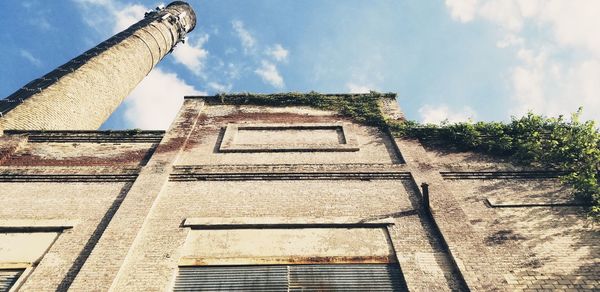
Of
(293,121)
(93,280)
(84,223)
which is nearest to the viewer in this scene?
(93,280)

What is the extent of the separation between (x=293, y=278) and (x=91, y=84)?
10.5 m

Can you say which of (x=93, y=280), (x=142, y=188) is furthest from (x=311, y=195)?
(x=93, y=280)

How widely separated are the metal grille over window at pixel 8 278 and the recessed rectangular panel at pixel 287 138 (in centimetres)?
399

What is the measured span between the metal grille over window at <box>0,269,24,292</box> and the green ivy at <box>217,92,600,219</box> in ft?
23.4

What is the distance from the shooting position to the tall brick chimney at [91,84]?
10.1 m

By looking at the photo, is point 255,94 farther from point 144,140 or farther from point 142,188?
point 142,188

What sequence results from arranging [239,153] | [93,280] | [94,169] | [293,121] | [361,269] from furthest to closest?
[293,121] → [239,153] → [94,169] → [361,269] → [93,280]

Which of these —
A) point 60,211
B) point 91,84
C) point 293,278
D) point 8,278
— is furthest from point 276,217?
point 91,84

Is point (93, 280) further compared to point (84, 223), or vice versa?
point (84, 223)

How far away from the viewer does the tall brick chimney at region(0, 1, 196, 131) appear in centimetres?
1010

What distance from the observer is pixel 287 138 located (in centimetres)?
871

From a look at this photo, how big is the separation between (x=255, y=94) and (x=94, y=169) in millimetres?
4575

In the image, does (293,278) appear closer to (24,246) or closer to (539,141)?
(24,246)

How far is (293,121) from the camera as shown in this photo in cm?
945
